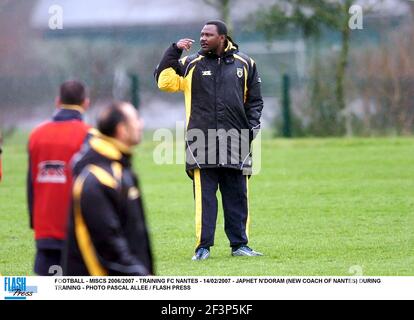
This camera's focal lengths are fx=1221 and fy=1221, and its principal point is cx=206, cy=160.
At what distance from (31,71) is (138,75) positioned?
2.31 metres

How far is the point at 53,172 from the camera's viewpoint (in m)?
7.69

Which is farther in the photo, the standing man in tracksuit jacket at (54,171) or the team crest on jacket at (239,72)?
the team crest on jacket at (239,72)

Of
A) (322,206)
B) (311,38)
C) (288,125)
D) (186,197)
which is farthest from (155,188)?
(311,38)

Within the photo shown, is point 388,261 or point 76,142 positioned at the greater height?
point 76,142

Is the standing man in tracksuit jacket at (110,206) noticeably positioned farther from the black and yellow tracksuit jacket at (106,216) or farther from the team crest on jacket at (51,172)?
the team crest on jacket at (51,172)

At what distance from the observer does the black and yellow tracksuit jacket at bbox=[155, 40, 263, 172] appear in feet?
35.9

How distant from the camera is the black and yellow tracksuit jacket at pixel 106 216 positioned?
6203mm

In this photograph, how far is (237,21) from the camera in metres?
28.2

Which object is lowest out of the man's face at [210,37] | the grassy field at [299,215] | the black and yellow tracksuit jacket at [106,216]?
the grassy field at [299,215]

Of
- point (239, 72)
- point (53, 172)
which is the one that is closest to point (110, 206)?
point (53, 172)

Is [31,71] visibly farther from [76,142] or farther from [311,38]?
[76,142]

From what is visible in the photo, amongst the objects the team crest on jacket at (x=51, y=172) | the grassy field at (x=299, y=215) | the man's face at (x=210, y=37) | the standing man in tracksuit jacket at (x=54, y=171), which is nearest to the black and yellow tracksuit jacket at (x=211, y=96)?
the man's face at (x=210, y=37)

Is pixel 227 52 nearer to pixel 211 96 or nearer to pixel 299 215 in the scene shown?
pixel 211 96

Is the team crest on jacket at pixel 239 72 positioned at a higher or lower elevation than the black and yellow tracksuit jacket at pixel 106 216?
higher
